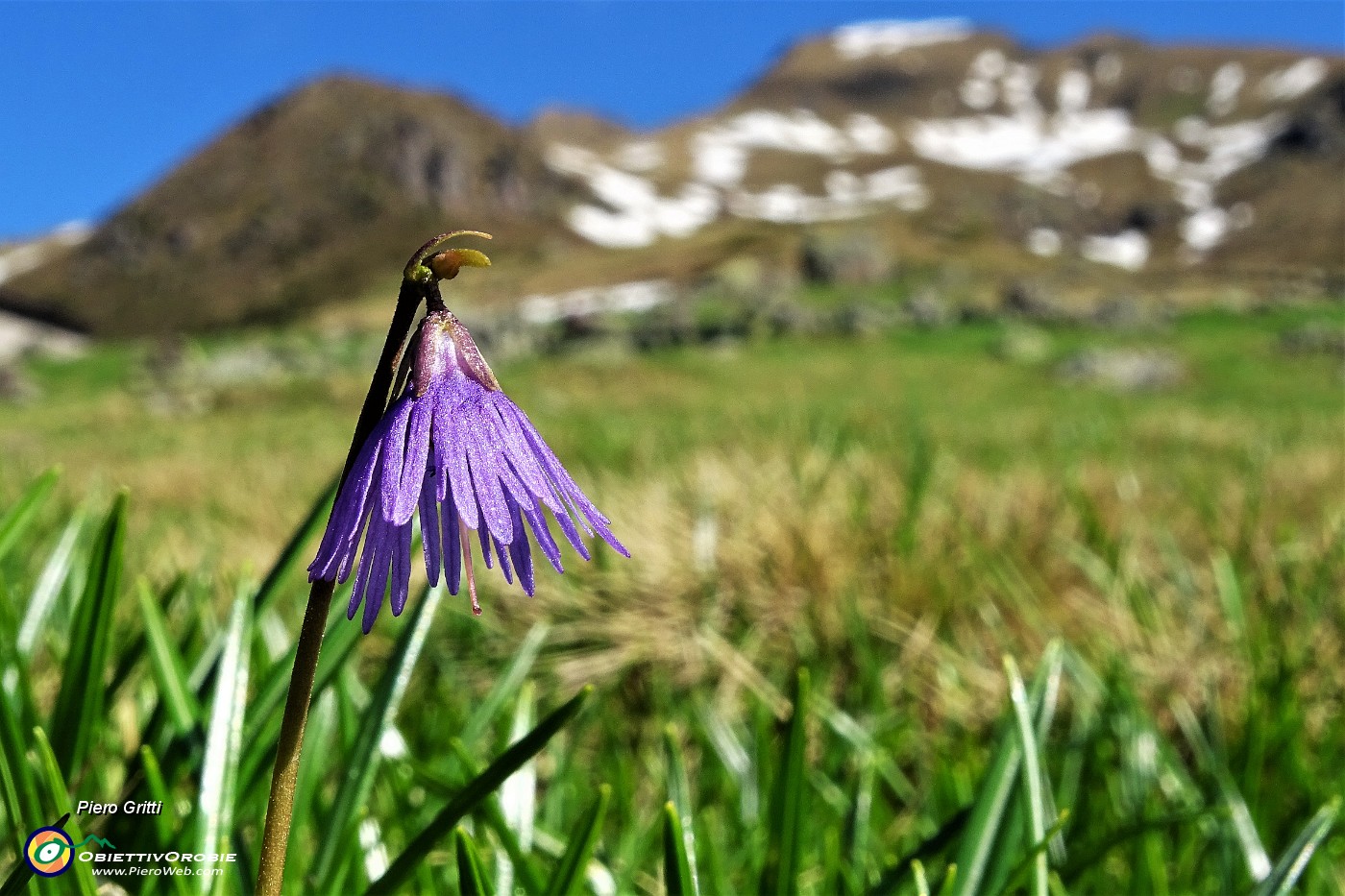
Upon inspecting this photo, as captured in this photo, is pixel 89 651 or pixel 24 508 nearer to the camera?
pixel 89 651

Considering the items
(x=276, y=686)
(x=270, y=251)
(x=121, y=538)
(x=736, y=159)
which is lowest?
(x=276, y=686)

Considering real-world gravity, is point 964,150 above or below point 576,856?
above

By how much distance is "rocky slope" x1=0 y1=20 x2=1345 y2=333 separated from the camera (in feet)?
129

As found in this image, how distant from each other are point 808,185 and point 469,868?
236 feet

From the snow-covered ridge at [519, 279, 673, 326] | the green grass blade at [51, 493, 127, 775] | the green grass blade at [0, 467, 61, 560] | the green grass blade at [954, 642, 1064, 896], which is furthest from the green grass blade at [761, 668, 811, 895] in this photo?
the snow-covered ridge at [519, 279, 673, 326]

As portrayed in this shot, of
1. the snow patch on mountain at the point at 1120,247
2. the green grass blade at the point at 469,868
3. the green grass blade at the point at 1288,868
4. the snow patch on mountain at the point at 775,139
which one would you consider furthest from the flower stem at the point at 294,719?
the snow patch on mountain at the point at 775,139

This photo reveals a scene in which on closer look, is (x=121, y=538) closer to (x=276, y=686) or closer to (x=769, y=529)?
(x=276, y=686)

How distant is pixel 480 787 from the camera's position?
678mm

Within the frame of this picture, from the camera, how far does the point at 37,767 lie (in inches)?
38.6

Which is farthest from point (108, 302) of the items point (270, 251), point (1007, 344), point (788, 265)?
point (1007, 344)

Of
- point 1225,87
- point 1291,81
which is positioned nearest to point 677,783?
point 1225,87

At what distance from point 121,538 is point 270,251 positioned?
44453mm

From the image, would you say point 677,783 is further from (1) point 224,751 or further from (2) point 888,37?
(2) point 888,37

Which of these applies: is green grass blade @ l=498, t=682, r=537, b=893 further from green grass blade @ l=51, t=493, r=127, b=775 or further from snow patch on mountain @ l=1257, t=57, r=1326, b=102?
snow patch on mountain @ l=1257, t=57, r=1326, b=102
